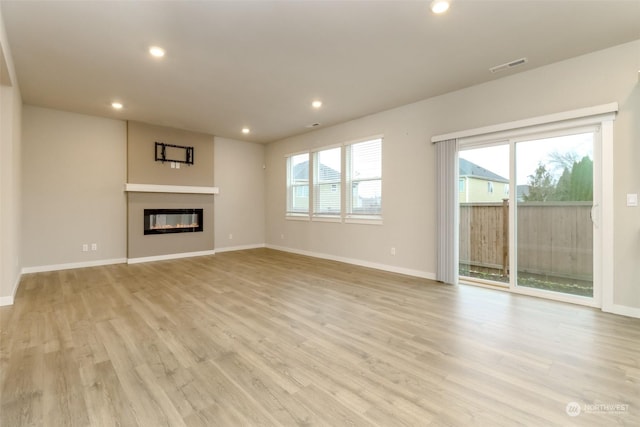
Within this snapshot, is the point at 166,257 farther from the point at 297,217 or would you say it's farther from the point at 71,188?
the point at 297,217

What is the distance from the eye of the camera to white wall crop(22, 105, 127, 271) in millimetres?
5023

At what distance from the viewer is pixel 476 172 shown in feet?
14.1

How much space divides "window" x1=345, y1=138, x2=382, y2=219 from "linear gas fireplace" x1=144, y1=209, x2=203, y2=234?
3551 mm

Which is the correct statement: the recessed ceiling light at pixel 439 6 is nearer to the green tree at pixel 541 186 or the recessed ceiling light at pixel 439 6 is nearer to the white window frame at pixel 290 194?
the green tree at pixel 541 186

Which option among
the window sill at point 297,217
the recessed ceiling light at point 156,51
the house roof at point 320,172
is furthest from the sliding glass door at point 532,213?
the recessed ceiling light at point 156,51

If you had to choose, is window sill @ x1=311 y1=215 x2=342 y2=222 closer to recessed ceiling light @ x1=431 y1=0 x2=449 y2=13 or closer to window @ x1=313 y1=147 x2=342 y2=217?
window @ x1=313 y1=147 x2=342 y2=217

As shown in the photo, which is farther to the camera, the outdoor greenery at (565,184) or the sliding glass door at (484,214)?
the sliding glass door at (484,214)

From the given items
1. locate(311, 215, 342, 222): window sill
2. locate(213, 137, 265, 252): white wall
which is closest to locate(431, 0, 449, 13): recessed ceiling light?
locate(311, 215, 342, 222): window sill

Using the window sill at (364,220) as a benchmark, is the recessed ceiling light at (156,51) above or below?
above

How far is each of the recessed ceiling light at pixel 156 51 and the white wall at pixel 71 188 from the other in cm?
339

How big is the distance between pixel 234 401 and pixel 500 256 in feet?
12.8

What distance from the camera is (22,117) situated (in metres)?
4.84

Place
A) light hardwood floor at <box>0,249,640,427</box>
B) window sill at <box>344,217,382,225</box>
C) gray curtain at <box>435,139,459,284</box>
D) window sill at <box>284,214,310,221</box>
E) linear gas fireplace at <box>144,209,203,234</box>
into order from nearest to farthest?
light hardwood floor at <box>0,249,640,427</box> → gray curtain at <box>435,139,459,284</box> → window sill at <box>344,217,382,225</box> → linear gas fireplace at <box>144,209,203,234</box> → window sill at <box>284,214,310,221</box>

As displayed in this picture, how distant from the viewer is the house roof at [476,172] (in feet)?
13.4
